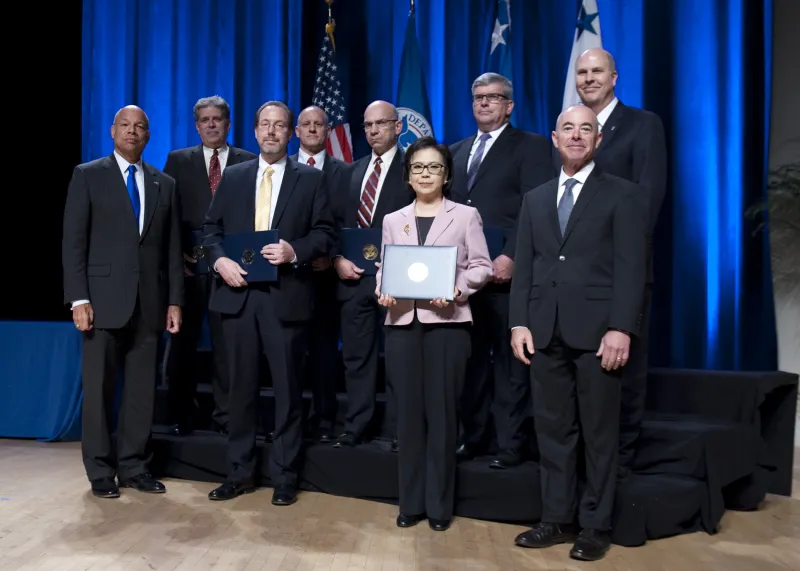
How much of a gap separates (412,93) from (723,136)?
1.95 m

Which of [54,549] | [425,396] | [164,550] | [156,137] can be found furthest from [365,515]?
[156,137]

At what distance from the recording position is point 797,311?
5641mm

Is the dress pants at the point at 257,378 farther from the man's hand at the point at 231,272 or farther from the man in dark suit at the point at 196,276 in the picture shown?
the man in dark suit at the point at 196,276

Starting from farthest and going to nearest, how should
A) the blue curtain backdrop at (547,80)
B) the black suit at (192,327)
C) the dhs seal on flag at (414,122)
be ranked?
1. the dhs seal on flag at (414,122)
2. the blue curtain backdrop at (547,80)
3. the black suit at (192,327)

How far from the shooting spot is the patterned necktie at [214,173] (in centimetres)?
436

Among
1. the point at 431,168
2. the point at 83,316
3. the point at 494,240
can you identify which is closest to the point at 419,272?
the point at 431,168

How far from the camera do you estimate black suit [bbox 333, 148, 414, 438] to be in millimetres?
3818

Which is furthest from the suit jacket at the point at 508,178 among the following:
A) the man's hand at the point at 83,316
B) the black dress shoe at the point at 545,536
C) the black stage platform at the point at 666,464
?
the man's hand at the point at 83,316

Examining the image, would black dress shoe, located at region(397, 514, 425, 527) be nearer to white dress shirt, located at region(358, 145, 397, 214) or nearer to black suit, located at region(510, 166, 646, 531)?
black suit, located at region(510, 166, 646, 531)

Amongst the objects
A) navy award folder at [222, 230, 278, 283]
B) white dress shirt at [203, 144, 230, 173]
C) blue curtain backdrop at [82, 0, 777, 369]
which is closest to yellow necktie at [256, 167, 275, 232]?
navy award folder at [222, 230, 278, 283]

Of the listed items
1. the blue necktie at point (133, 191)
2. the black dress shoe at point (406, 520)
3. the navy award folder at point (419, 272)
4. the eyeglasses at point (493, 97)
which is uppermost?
the eyeglasses at point (493, 97)

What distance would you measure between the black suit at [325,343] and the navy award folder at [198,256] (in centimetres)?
64

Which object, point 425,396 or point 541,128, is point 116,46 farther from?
point 425,396

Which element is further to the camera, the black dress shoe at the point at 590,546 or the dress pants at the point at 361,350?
the dress pants at the point at 361,350
